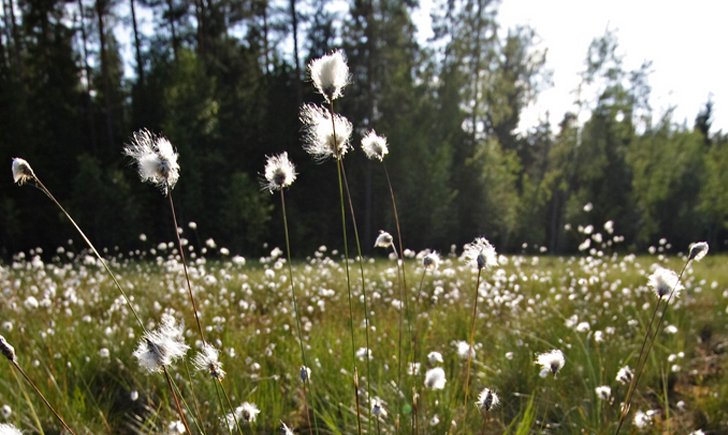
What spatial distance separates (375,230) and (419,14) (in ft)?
38.5

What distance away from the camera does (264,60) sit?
2112 centimetres

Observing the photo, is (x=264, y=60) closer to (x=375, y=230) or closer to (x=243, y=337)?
(x=375, y=230)

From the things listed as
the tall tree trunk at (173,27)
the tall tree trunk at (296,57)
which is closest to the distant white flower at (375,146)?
the tall tree trunk at (296,57)

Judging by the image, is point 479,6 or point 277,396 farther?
point 479,6

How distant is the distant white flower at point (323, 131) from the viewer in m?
1.55

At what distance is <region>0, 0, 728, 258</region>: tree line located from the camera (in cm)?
1691

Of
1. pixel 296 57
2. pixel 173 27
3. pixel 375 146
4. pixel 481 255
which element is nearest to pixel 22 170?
pixel 375 146

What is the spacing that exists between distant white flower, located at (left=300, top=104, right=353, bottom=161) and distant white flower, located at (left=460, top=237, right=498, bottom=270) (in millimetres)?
633

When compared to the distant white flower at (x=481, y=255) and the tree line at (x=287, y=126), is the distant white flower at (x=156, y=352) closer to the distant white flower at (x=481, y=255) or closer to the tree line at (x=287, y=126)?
the distant white flower at (x=481, y=255)

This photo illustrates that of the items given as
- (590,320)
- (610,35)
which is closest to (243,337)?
(590,320)

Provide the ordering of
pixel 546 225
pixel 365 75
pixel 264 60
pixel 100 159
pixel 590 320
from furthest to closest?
pixel 546 225 → pixel 264 60 → pixel 365 75 → pixel 100 159 → pixel 590 320

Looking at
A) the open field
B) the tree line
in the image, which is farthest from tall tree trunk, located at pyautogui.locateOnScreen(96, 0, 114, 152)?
the open field

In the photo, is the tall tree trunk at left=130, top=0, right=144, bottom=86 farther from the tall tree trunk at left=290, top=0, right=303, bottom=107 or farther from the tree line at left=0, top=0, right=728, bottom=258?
the tall tree trunk at left=290, top=0, right=303, bottom=107

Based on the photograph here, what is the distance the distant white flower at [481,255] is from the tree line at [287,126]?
14.8 m
